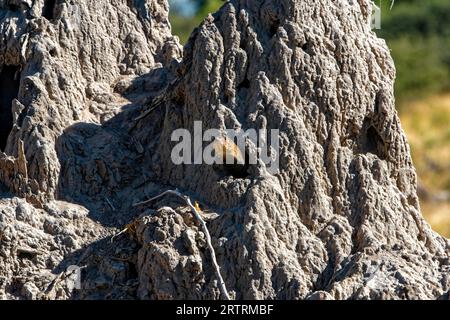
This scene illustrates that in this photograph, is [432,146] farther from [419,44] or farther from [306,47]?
[306,47]

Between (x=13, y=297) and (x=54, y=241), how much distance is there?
44cm

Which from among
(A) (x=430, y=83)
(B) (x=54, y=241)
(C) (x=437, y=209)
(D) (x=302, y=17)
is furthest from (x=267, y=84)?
(A) (x=430, y=83)

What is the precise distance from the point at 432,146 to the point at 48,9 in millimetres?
18714

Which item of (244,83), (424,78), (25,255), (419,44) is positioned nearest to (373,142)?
(244,83)

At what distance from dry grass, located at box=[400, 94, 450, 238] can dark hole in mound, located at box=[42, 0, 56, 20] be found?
40.3 ft

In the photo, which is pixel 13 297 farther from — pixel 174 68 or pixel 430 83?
pixel 430 83

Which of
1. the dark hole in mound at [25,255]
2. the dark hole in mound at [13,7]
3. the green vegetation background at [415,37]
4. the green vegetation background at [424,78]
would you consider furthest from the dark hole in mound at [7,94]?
the green vegetation background at [415,37]

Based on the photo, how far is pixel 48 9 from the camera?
28.0 ft

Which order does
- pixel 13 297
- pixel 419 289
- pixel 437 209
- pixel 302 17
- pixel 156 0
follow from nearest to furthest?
pixel 419 289 → pixel 13 297 → pixel 302 17 → pixel 156 0 → pixel 437 209

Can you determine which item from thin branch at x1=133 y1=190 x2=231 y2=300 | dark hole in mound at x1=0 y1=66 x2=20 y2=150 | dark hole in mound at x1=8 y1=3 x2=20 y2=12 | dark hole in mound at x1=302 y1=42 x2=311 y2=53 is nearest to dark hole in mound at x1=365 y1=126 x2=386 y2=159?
dark hole in mound at x1=302 y1=42 x2=311 y2=53

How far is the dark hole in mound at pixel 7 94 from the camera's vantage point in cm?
816

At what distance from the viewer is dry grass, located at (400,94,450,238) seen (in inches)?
858

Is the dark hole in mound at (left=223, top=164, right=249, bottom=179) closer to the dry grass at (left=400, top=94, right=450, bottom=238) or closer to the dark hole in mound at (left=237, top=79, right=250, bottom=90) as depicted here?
the dark hole in mound at (left=237, top=79, right=250, bottom=90)

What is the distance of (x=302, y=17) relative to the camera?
7.82m
